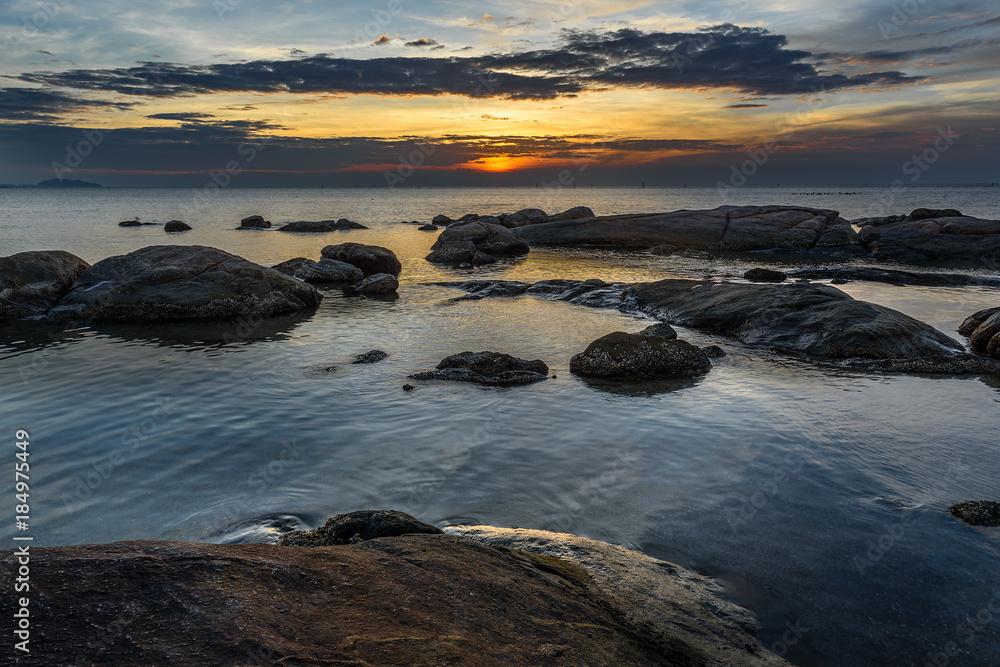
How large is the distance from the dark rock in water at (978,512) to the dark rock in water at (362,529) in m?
6.28

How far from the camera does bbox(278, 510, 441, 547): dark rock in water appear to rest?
5297 mm

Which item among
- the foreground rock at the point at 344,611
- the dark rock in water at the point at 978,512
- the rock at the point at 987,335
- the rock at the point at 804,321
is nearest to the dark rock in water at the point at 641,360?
the rock at the point at 804,321

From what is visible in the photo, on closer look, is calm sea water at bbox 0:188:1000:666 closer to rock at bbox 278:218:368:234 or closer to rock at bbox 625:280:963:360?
rock at bbox 625:280:963:360

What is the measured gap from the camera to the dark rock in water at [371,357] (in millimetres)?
14141

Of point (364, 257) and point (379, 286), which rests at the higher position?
point (364, 257)

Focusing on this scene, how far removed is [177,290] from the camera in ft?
62.8

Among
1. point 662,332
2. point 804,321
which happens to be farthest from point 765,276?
point 662,332

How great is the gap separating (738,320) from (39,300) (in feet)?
73.5

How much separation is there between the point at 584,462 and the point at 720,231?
130 ft

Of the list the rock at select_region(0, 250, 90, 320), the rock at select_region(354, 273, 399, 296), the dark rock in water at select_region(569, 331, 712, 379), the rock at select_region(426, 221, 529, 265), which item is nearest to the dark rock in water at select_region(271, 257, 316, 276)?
the rock at select_region(354, 273, 399, 296)

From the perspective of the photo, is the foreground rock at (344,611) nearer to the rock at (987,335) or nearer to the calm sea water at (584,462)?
the calm sea water at (584,462)

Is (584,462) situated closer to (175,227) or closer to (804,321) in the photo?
(804,321)

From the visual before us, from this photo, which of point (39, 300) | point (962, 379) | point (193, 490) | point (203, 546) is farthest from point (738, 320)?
point (39, 300)

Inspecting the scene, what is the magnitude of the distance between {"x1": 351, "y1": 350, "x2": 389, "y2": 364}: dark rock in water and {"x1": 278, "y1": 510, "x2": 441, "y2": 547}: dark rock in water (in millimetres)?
8658
